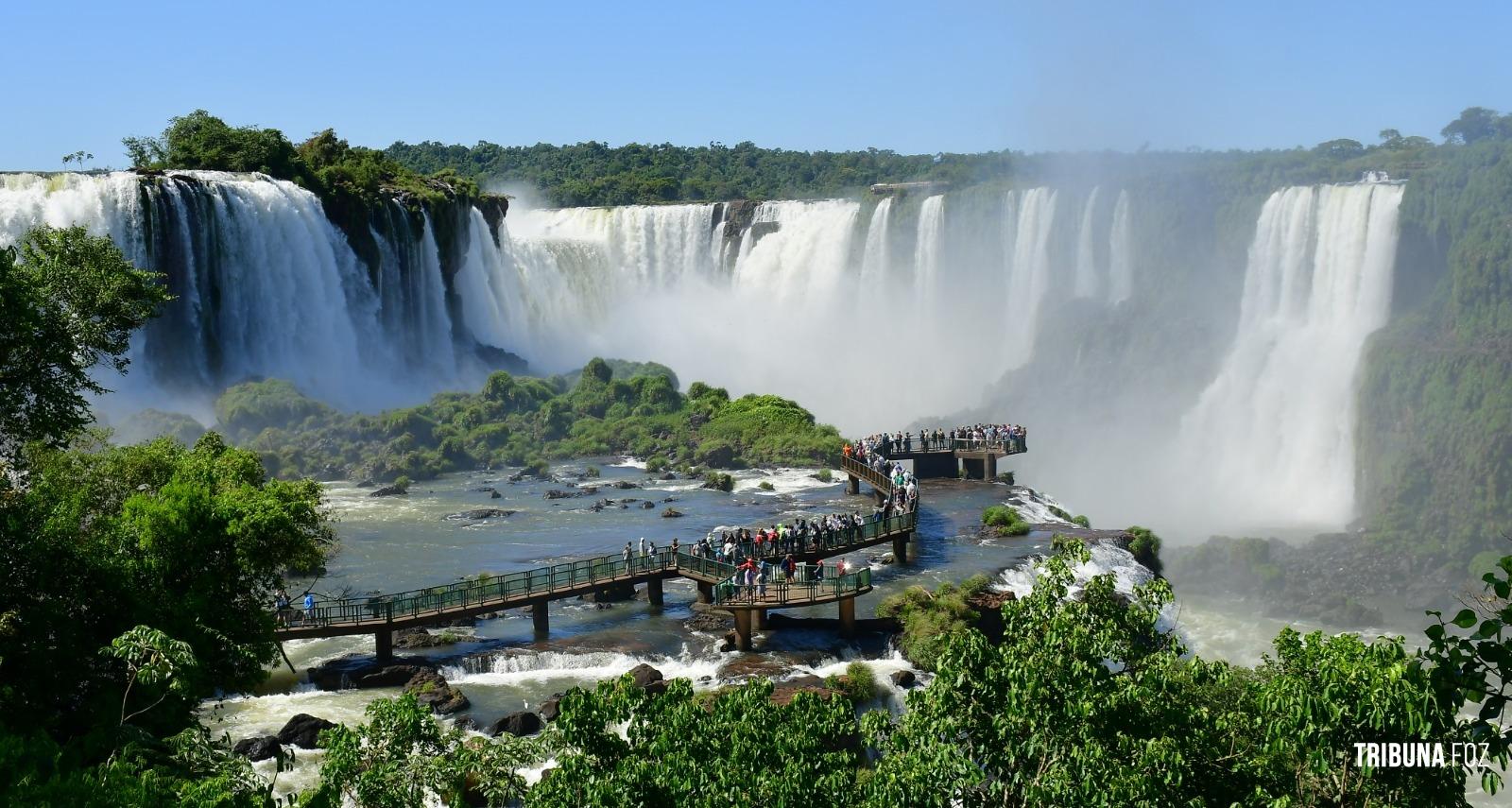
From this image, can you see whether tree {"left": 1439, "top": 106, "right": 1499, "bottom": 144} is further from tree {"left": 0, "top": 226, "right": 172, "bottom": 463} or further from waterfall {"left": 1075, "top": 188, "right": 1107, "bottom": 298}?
tree {"left": 0, "top": 226, "right": 172, "bottom": 463}

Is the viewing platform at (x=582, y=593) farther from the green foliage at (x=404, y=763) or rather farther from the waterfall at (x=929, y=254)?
the waterfall at (x=929, y=254)

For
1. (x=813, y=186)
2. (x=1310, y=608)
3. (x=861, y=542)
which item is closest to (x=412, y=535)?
(x=861, y=542)

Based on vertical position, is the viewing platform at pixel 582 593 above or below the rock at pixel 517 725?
above

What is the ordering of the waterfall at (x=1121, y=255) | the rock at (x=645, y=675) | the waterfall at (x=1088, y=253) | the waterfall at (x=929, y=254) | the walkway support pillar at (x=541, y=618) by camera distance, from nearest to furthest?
the rock at (x=645, y=675) < the walkway support pillar at (x=541, y=618) < the waterfall at (x=1121, y=255) < the waterfall at (x=1088, y=253) < the waterfall at (x=929, y=254)

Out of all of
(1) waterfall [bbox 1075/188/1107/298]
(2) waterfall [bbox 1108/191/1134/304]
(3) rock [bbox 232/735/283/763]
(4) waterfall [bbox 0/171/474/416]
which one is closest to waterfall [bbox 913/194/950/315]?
(1) waterfall [bbox 1075/188/1107/298]

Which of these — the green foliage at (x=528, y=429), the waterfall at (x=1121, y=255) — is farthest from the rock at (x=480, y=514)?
the waterfall at (x=1121, y=255)

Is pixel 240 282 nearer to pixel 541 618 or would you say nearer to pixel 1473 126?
pixel 541 618
